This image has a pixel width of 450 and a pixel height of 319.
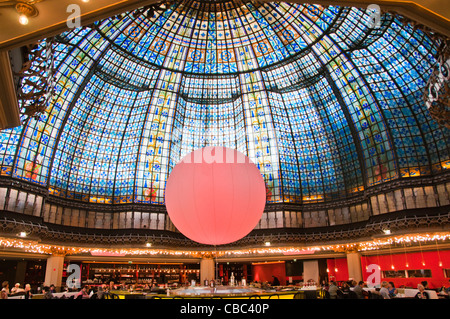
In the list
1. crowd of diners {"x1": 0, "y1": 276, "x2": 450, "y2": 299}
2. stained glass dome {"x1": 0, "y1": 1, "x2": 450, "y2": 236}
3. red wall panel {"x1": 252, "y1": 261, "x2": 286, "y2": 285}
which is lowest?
red wall panel {"x1": 252, "y1": 261, "x2": 286, "y2": 285}

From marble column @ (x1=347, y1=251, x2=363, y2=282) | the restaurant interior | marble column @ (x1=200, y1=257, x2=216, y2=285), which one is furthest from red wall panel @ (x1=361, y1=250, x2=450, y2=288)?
marble column @ (x1=200, y1=257, x2=216, y2=285)

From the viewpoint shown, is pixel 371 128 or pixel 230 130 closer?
pixel 371 128

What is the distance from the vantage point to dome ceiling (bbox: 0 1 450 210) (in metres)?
33.3

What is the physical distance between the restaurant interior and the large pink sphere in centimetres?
1815

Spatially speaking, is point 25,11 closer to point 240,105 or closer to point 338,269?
point 240,105

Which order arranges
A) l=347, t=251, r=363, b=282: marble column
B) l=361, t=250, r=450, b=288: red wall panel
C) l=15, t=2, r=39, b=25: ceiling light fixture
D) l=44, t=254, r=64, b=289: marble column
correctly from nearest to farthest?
1. l=15, t=2, r=39, b=25: ceiling light fixture
2. l=361, t=250, r=450, b=288: red wall panel
3. l=44, t=254, r=64, b=289: marble column
4. l=347, t=251, r=363, b=282: marble column

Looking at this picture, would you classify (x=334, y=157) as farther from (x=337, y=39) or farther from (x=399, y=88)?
(x=337, y=39)

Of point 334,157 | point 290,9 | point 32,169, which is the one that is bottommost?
point 32,169

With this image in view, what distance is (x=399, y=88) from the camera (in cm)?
3459

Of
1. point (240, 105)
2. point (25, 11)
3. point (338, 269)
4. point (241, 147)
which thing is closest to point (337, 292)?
point (25, 11)

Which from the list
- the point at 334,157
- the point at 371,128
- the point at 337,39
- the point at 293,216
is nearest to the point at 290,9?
the point at 337,39

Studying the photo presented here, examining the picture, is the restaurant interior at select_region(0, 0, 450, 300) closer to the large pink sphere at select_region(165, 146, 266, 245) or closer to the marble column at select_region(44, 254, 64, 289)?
the marble column at select_region(44, 254, 64, 289)

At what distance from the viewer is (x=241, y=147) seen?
4522 cm
